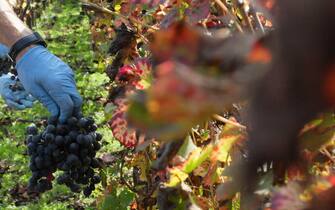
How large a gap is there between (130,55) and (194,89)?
177cm

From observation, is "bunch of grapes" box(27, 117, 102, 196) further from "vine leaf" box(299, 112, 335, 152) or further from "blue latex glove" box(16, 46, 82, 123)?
"vine leaf" box(299, 112, 335, 152)

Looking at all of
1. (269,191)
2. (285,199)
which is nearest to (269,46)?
(285,199)

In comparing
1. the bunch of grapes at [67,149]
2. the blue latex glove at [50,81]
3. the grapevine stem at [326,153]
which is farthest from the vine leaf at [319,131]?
the blue latex glove at [50,81]

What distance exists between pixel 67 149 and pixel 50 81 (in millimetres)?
434

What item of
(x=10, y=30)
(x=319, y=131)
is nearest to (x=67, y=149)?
(x=10, y=30)

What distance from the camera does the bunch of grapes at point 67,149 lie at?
2.06 meters

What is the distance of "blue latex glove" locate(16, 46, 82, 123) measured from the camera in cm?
229

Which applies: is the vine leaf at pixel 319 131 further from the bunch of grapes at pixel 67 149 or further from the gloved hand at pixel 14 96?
the gloved hand at pixel 14 96

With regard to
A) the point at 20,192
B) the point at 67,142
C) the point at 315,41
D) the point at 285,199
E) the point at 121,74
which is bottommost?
the point at 20,192

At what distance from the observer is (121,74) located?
1546 mm

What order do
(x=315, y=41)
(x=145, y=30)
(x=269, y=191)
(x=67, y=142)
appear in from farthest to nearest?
(x=145, y=30) → (x=67, y=142) → (x=269, y=191) → (x=315, y=41)

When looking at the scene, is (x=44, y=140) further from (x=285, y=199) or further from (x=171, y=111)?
(x=171, y=111)

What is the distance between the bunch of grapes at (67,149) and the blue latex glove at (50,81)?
0.22ft

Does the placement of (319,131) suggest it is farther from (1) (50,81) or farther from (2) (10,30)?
(2) (10,30)
